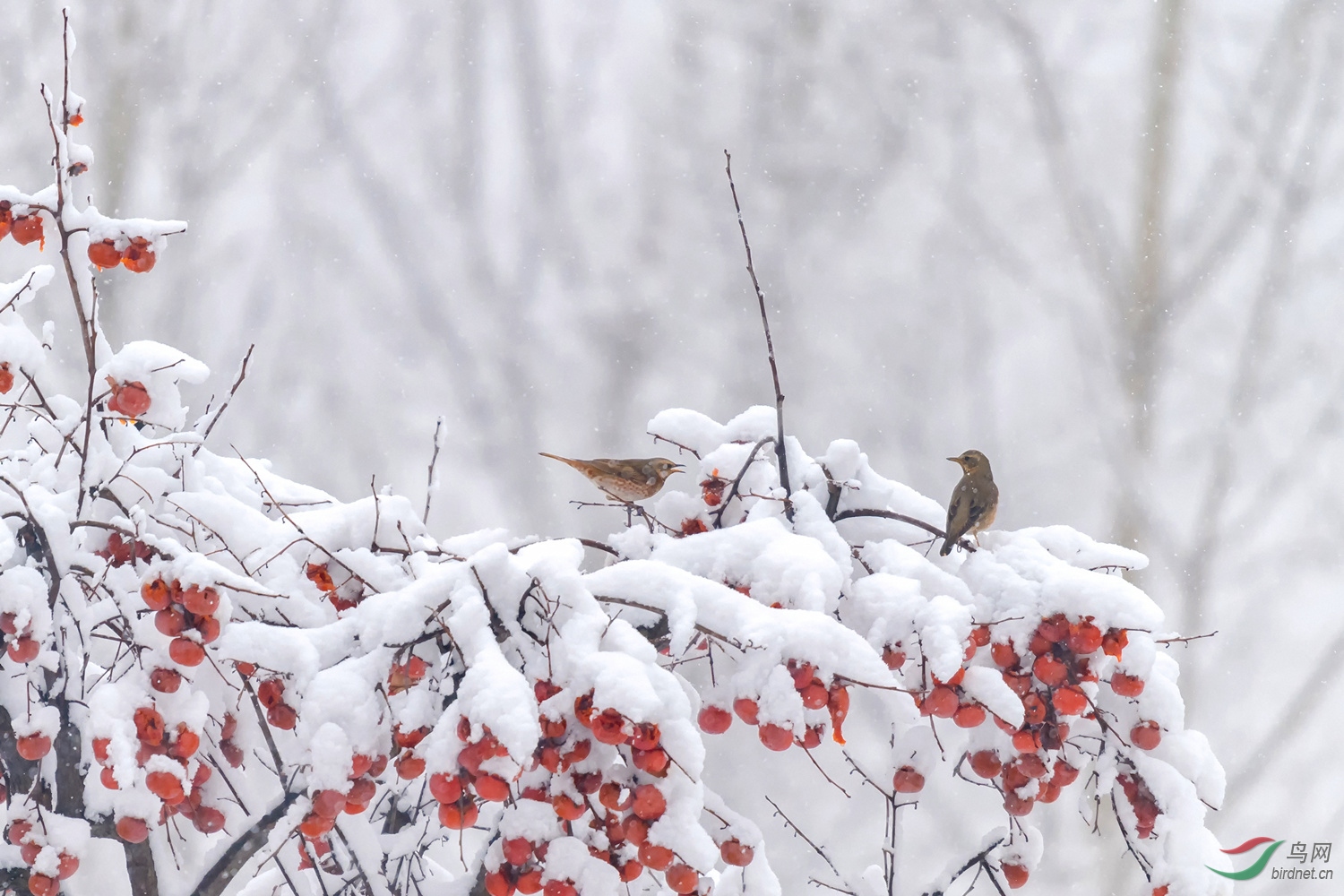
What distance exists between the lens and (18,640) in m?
1.18

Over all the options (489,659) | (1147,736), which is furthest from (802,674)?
(1147,736)

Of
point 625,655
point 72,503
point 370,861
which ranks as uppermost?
point 72,503

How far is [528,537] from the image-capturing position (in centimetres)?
A: 132

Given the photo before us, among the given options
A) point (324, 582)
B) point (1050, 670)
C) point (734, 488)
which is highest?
point (734, 488)

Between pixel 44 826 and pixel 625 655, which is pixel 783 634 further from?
pixel 44 826

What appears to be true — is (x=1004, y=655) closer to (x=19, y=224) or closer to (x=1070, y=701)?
(x=1070, y=701)

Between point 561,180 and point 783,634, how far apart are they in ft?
22.3

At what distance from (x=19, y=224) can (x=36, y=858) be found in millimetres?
796

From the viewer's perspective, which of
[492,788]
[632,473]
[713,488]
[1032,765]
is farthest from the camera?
[632,473]

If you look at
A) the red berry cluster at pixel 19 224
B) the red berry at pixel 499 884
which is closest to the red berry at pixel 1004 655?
the red berry at pixel 499 884

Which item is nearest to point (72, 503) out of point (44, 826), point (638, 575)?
point (44, 826)

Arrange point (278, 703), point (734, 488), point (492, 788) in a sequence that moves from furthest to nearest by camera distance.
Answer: point (734, 488) < point (278, 703) < point (492, 788)

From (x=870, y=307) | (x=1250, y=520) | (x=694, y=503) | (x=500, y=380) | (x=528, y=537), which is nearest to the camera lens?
(x=528, y=537)

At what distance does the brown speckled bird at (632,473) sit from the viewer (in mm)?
2232
